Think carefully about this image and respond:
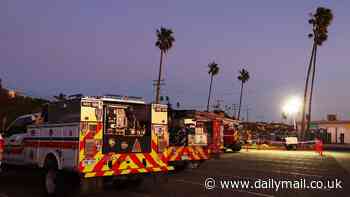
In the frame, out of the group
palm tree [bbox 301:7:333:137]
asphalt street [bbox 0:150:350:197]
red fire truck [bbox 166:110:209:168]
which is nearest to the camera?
asphalt street [bbox 0:150:350:197]

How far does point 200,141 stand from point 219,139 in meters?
3.31

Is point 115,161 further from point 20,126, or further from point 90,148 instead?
point 20,126

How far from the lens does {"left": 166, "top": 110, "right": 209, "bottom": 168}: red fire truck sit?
13242 millimetres

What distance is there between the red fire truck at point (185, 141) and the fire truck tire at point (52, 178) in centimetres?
398

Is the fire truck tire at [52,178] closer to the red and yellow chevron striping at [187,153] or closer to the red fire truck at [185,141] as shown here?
the red and yellow chevron striping at [187,153]

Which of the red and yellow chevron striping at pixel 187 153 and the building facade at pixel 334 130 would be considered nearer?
the red and yellow chevron striping at pixel 187 153

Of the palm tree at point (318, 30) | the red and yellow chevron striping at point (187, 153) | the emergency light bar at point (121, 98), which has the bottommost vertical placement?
the red and yellow chevron striping at point (187, 153)

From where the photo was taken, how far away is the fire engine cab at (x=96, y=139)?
941 cm

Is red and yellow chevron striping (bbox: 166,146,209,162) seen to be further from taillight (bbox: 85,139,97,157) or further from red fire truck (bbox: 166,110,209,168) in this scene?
taillight (bbox: 85,139,97,157)

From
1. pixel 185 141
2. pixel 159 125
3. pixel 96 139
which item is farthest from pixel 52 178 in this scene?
pixel 185 141

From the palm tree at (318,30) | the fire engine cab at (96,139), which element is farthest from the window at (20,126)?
the palm tree at (318,30)

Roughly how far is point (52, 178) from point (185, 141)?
4839 millimetres

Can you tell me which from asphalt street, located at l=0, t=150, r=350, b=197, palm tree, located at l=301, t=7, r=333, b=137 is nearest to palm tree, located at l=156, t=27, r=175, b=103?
palm tree, located at l=301, t=7, r=333, b=137

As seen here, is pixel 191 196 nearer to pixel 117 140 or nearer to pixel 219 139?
pixel 117 140
